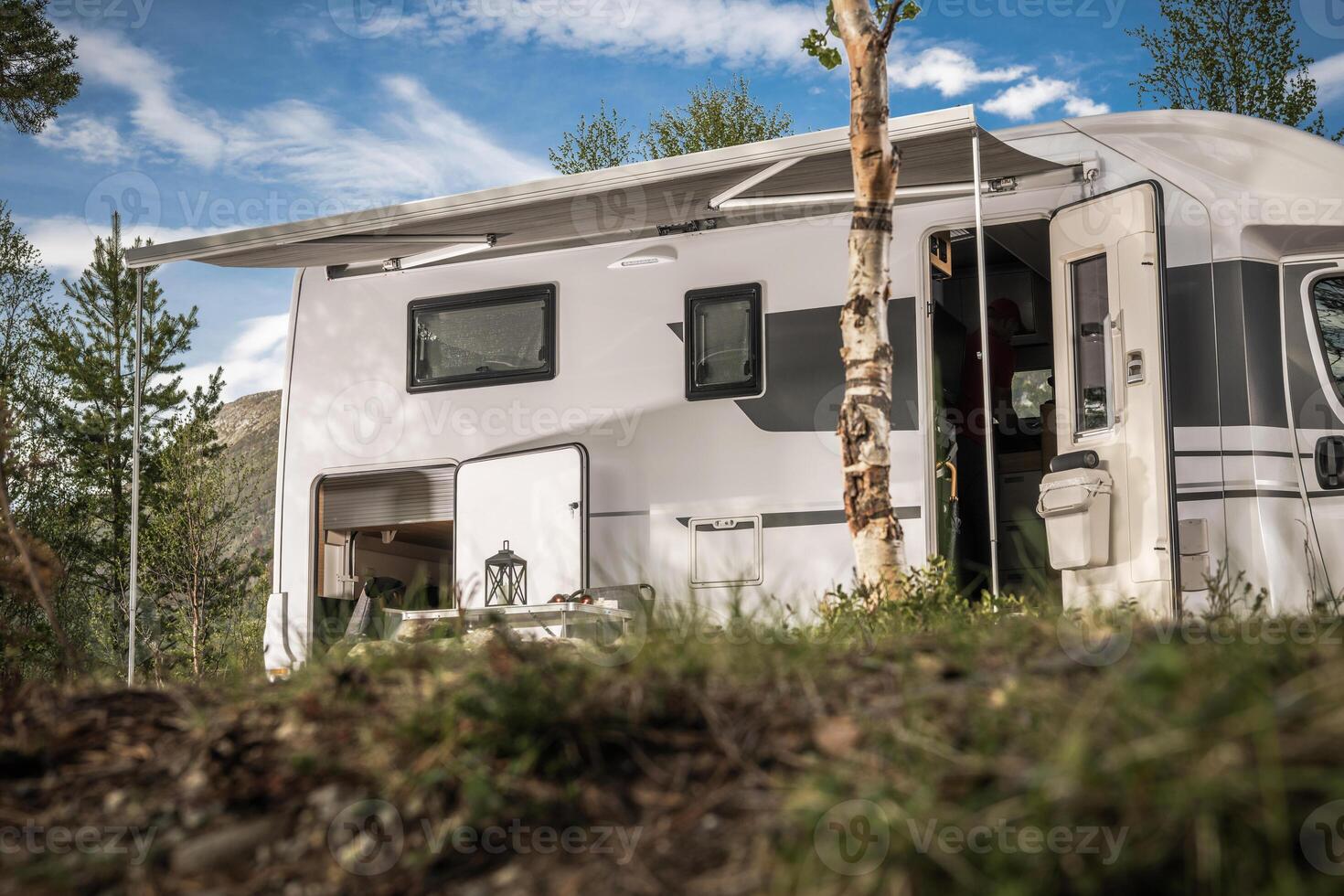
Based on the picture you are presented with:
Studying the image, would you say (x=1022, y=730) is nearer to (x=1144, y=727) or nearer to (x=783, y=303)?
(x=1144, y=727)

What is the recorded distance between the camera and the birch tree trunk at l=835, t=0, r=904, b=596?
4.97 meters

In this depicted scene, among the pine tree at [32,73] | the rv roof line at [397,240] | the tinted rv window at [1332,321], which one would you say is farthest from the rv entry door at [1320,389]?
the pine tree at [32,73]

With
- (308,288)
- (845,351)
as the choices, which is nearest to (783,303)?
(845,351)

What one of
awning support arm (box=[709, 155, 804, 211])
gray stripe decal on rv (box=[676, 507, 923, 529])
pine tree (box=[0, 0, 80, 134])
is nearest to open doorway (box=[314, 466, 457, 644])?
gray stripe decal on rv (box=[676, 507, 923, 529])

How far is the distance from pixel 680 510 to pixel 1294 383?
3074 mm

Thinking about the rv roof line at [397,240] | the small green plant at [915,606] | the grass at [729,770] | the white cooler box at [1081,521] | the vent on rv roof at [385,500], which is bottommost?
the grass at [729,770]

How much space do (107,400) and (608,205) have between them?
25.5m

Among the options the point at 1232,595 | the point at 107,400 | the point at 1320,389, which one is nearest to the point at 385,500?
the point at 1232,595

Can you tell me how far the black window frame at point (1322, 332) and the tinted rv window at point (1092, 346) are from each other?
94cm

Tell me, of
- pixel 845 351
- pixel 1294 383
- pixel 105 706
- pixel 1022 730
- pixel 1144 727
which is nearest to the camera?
pixel 1144 727

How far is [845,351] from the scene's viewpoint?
16.8 feet

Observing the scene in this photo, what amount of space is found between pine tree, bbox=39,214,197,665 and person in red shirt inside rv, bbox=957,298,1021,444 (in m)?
21.4

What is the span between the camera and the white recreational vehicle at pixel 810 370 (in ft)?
19.1

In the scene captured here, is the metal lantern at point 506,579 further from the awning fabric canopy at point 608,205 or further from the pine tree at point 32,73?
the pine tree at point 32,73
